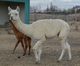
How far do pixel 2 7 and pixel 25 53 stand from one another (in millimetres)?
18354

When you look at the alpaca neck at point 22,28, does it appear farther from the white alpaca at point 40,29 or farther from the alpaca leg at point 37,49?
the alpaca leg at point 37,49

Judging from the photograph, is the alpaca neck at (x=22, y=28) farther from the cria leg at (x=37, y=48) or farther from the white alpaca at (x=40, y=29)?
the cria leg at (x=37, y=48)

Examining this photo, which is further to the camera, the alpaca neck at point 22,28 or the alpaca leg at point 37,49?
the alpaca neck at point 22,28

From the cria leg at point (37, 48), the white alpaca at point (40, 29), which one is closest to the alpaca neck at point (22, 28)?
the white alpaca at point (40, 29)

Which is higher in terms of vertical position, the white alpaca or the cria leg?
the white alpaca

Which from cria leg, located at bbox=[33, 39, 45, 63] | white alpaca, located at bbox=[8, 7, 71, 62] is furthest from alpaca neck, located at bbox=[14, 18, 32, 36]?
cria leg, located at bbox=[33, 39, 45, 63]

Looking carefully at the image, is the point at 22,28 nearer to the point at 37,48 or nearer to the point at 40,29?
the point at 40,29

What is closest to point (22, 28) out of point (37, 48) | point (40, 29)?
point (40, 29)

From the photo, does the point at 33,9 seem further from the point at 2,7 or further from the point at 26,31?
the point at 26,31

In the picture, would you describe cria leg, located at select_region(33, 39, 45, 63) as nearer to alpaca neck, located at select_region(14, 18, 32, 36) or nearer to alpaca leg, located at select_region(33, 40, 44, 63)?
alpaca leg, located at select_region(33, 40, 44, 63)

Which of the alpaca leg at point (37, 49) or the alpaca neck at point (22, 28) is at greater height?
the alpaca neck at point (22, 28)

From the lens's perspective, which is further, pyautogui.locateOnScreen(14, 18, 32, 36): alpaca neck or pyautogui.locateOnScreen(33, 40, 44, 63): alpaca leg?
pyautogui.locateOnScreen(14, 18, 32, 36): alpaca neck

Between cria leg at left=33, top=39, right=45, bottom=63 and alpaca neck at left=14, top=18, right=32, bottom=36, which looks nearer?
cria leg at left=33, top=39, right=45, bottom=63

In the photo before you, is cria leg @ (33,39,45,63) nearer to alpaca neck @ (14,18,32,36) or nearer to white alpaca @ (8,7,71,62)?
white alpaca @ (8,7,71,62)
